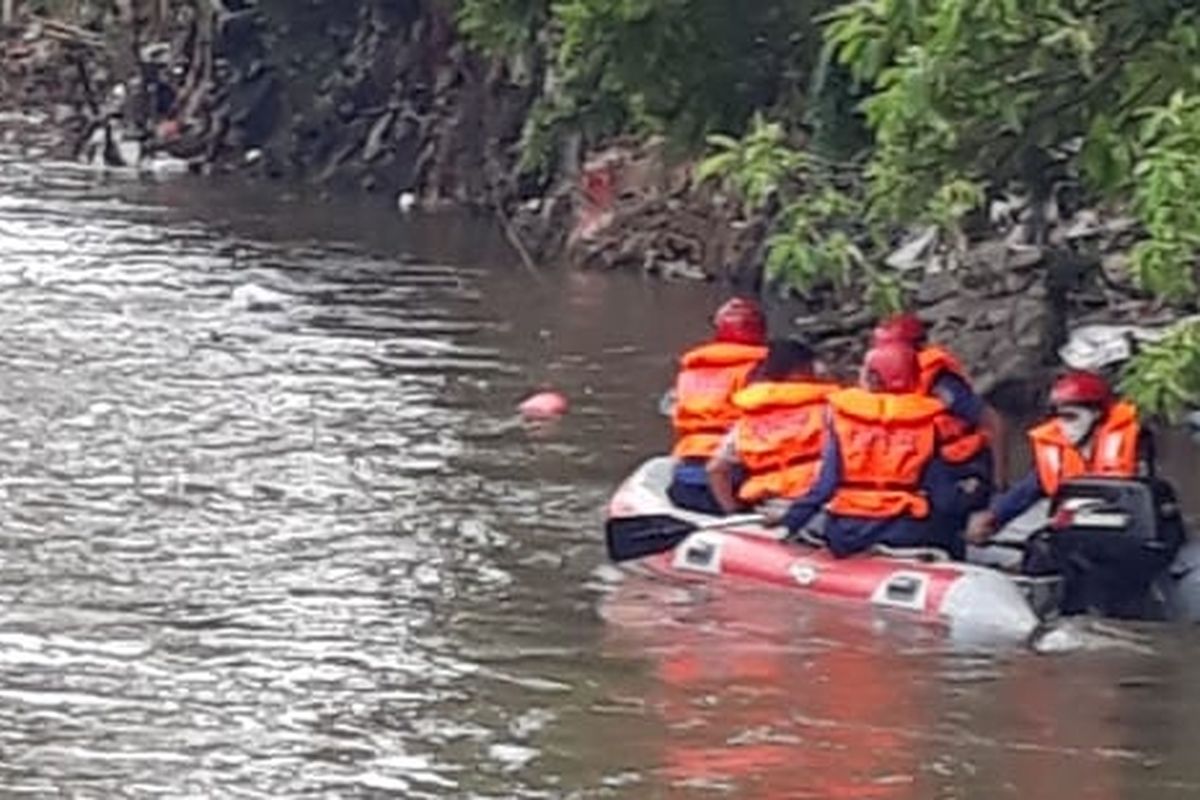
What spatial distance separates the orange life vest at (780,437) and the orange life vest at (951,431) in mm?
454

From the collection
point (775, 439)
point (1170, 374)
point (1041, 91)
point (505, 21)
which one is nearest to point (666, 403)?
point (505, 21)

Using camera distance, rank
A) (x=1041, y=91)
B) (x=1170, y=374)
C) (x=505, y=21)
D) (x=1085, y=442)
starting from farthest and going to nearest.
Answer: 1. (x=505, y=21)
2. (x=1085, y=442)
3. (x=1041, y=91)
4. (x=1170, y=374)

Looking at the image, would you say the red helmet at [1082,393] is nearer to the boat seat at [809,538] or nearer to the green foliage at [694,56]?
the boat seat at [809,538]

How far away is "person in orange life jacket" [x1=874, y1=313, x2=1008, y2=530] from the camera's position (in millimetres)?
14562

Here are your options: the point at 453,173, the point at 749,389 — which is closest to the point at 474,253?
the point at 453,173

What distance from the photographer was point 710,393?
53.3 feet

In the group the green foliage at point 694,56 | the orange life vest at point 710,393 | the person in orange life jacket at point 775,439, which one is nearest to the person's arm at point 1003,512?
the person in orange life jacket at point 775,439

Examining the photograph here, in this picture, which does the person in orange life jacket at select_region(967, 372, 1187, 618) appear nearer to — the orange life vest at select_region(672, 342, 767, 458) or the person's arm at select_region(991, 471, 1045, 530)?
the person's arm at select_region(991, 471, 1045, 530)

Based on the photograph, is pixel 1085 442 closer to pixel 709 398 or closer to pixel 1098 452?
pixel 1098 452

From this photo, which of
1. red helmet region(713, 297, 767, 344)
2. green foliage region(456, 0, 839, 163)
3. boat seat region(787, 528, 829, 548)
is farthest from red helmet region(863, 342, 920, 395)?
green foliage region(456, 0, 839, 163)

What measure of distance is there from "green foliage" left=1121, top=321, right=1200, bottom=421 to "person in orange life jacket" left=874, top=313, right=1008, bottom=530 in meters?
2.90

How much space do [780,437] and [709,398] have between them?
1011mm

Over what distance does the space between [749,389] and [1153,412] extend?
3.84 metres

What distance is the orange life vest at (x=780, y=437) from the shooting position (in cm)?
1518
